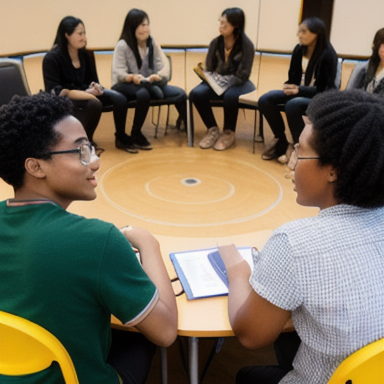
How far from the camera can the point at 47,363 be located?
0.95 metres

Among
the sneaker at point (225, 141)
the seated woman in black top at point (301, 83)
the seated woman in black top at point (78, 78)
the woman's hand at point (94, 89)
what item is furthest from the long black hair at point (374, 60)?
the woman's hand at point (94, 89)

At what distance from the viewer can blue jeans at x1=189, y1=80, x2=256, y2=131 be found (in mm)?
4355

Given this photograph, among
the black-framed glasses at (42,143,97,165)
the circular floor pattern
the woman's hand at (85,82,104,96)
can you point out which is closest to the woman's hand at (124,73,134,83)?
the woman's hand at (85,82,104,96)

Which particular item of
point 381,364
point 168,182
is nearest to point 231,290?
point 381,364

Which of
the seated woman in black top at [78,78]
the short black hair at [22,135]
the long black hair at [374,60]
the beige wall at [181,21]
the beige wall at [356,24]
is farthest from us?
the beige wall at [181,21]

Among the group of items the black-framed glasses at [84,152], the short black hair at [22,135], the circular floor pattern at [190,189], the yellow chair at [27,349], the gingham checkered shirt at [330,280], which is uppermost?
the short black hair at [22,135]

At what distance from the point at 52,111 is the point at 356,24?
5.29m

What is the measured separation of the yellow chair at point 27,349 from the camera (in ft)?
2.91

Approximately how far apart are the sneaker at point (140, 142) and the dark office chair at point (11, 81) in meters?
1.12

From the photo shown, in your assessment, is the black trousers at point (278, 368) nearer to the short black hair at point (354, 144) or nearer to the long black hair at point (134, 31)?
the short black hair at point (354, 144)

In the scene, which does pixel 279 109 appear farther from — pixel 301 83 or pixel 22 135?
pixel 22 135

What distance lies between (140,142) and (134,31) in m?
1.11

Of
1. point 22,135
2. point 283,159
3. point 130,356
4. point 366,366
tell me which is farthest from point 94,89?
point 366,366

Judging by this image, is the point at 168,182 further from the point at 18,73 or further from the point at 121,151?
the point at 18,73
